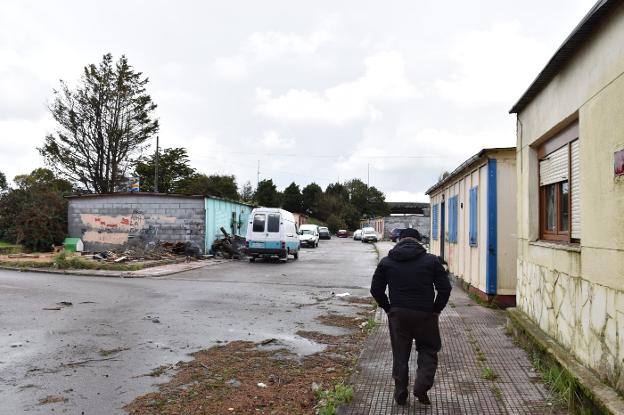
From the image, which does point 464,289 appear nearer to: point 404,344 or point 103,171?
point 404,344

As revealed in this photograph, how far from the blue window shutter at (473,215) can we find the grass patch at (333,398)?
7457 mm

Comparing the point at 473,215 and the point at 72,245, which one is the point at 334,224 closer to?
the point at 72,245

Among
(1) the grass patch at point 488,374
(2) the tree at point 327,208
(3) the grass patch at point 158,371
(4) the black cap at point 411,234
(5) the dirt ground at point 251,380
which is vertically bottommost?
(5) the dirt ground at point 251,380

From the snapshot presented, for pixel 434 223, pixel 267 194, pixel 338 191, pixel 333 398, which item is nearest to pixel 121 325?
pixel 333 398

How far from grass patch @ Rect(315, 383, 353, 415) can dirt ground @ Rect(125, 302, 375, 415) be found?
0.08 meters

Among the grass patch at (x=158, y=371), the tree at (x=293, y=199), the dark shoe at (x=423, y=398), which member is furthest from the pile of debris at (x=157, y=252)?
the tree at (x=293, y=199)

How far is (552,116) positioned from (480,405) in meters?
3.40

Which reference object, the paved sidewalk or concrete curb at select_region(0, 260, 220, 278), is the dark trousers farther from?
concrete curb at select_region(0, 260, 220, 278)

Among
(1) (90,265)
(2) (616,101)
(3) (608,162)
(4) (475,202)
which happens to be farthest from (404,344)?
(1) (90,265)

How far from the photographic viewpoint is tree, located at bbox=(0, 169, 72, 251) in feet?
86.3

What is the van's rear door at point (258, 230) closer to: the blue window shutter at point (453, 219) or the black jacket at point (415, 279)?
the blue window shutter at point (453, 219)

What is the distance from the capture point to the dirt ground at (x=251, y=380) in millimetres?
4938

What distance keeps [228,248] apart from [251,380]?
20.9 metres

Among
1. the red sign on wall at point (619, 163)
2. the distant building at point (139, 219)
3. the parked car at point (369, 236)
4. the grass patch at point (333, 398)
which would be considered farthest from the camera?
the parked car at point (369, 236)
